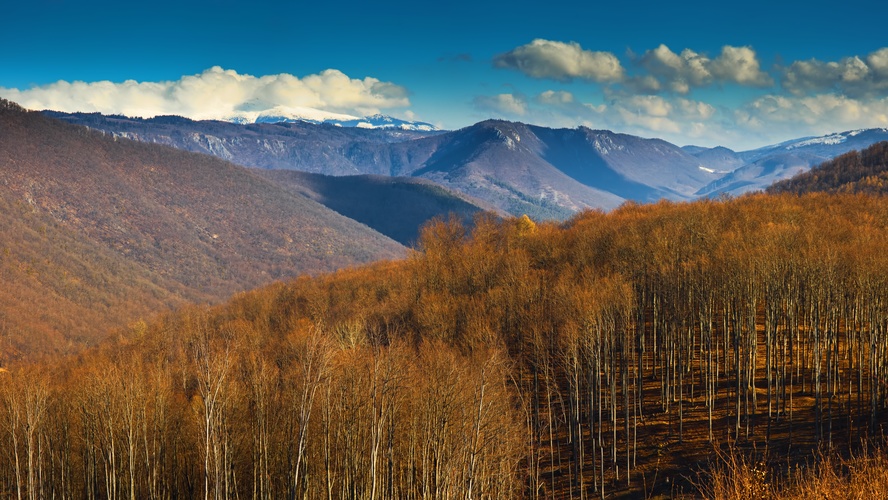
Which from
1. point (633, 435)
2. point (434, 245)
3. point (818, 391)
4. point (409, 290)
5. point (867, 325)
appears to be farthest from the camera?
point (434, 245)

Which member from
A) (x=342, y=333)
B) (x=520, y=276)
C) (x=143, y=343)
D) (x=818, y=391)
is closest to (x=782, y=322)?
(x=818, y=391)

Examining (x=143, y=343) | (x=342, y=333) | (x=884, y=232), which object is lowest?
(x=143, y=343)

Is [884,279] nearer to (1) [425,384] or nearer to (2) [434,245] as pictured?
(1) [425,384]

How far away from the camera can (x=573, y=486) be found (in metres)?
53.7

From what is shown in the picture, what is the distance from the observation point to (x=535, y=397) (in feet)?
204

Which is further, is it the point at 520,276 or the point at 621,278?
the point at 520,276

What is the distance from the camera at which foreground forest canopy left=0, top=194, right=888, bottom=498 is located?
150 ft

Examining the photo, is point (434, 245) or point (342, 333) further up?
point (434, 245)

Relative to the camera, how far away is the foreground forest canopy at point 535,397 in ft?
150

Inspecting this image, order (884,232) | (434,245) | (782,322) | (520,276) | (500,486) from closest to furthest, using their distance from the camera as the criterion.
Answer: (500,486), (782,322), (884,232), (520,276), (434,245)

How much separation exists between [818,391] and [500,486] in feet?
91.4

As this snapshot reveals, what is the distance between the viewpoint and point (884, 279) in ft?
175

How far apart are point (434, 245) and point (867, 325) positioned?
77.8m

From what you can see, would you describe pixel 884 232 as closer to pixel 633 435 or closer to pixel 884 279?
pixel 884 279
